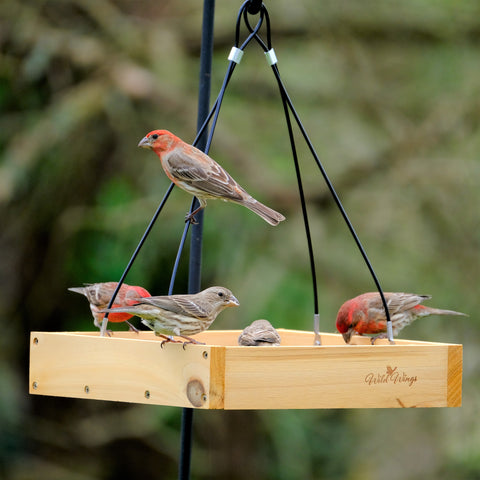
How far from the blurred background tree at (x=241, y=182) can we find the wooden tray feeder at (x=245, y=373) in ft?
8.78

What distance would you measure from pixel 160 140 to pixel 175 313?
3.08 ft

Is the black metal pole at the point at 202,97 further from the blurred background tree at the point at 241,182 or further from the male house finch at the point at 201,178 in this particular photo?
the blurred background tree at the point at 241,182

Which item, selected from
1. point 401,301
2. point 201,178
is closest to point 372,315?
point 401,301

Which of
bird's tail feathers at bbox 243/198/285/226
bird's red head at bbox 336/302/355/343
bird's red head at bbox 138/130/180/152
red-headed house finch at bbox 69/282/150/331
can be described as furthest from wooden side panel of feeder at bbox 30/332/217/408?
bird's red head at bbox 336/302/355/343

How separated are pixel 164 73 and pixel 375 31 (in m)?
1.60

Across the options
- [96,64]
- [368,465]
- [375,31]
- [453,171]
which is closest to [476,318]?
[453,171]

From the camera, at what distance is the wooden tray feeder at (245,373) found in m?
3.10

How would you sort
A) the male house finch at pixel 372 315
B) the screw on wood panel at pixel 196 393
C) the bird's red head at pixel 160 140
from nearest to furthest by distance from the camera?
the screw on wood panel at pixel 196 393, the bird's red head at pixel 160 140, the male house finch at pixel 372 315

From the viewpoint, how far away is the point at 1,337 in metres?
6.71

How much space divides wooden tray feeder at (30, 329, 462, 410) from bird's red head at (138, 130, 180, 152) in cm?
89

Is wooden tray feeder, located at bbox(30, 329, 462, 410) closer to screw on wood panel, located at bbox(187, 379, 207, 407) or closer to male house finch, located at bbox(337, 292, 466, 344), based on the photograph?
screw on wood panel, located at bbox(187, 379, 207, 407)

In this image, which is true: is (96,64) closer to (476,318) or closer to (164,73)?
(164,73)

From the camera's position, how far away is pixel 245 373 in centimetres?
311

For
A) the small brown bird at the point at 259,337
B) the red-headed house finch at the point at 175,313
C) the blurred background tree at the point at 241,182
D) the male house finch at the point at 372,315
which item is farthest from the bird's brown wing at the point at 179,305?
the blurred background tree at the point at 241,182
